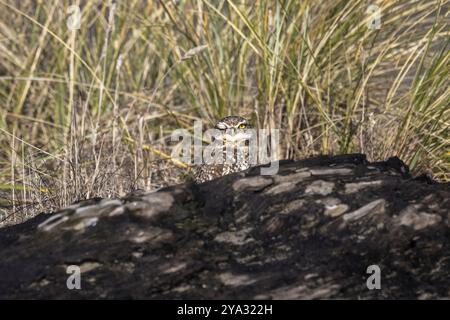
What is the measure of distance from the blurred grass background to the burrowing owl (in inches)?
14.9

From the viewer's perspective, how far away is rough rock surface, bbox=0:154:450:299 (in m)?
3.54

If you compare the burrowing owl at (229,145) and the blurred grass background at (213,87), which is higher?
the blurred grass background at (213,87)

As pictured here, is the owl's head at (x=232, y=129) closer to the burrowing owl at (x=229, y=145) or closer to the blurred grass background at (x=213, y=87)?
the burrowing owl at (x=229, y=145)

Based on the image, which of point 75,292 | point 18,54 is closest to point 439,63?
point 75,292

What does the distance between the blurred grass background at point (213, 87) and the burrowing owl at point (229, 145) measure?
0.38 metres

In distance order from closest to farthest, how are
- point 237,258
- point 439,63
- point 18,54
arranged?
point 237,258, point 439,63, point 18,54

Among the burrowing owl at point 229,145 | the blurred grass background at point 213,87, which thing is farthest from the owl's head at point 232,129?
the blurred grass background at point 213,87

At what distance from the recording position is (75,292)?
11.7ft

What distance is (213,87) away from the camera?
6.39m

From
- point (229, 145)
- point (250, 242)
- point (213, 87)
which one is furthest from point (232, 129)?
point (250, 242)

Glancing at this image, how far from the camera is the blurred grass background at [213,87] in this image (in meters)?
5.38

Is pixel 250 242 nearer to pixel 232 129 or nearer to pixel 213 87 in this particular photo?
pixel 232 129
